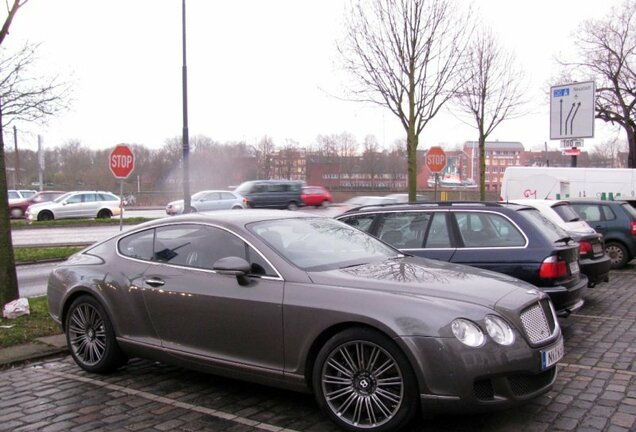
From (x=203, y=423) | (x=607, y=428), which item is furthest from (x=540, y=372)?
(x=203, y=423)

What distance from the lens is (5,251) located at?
7.24 meters

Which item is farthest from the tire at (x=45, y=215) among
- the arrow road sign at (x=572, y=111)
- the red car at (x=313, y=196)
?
the arrow road sign at (x=572, y=111)

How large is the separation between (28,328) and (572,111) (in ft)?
57.6

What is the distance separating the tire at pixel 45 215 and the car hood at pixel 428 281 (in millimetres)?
29536

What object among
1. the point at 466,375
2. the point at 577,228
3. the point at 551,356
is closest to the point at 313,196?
the point at 577,228

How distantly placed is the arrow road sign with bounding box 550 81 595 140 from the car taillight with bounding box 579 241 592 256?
11.5 m

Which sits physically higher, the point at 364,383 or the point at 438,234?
the point at 438,234

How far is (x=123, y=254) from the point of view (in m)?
5.34

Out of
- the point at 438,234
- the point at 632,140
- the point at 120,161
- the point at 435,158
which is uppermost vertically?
the point at 632,140

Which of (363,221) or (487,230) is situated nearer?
(487,230)

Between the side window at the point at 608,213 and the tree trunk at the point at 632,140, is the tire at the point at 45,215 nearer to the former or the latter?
the side window at the point at 608,213

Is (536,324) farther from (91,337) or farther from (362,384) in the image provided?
(91,337)

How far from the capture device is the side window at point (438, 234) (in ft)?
22.3

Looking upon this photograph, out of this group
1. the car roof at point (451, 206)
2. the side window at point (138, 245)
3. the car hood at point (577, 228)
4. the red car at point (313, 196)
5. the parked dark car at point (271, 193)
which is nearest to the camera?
the side window at point (138, 245)
